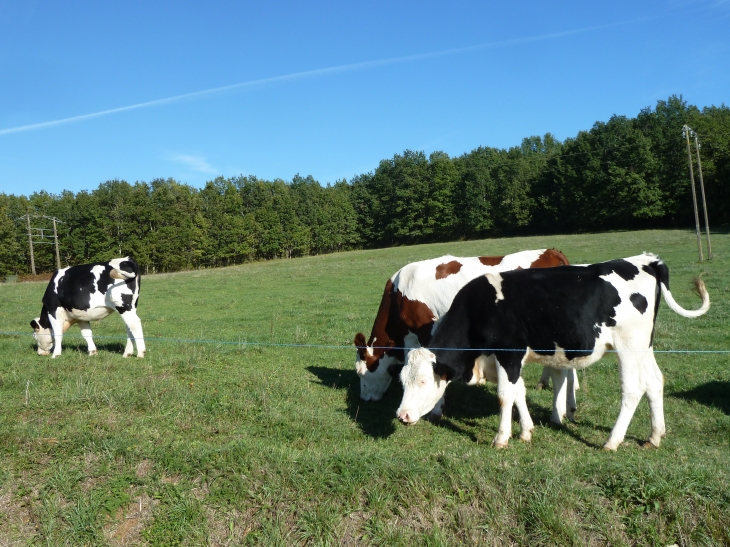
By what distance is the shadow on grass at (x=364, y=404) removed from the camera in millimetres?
8258

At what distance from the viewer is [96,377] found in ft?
33.7

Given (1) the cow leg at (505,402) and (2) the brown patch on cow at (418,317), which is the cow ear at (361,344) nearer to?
(2) the brown patch on cow at (418,317)

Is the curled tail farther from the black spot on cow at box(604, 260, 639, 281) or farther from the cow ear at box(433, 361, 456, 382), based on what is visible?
the cow ear at box(433, 361, 456, 382)

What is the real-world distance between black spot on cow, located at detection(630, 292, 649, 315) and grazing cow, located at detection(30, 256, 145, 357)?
10.1 m

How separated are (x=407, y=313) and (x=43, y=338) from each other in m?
8.67

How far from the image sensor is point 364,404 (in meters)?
9.38

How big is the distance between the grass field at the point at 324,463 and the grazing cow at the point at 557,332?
0.64m

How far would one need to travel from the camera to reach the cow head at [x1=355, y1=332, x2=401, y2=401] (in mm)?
9531

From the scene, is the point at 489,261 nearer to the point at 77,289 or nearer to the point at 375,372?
the point at 375,372

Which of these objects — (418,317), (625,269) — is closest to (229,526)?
(418,317)

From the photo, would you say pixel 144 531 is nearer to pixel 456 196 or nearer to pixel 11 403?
A: pixel 11 403

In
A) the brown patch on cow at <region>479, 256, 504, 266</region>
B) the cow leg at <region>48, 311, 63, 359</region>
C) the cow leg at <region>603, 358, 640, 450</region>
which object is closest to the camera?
the cow leg at <region>603, 358, 640, 450</region>

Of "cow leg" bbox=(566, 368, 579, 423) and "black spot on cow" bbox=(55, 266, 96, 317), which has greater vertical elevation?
"black spot on cow" bbox=(55, 266, 96, 317)

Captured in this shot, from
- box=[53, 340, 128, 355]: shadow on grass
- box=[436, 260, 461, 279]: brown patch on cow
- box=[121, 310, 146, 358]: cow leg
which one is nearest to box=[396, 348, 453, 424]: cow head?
box=[436, 260, 461, 279]: brown patch on cow
